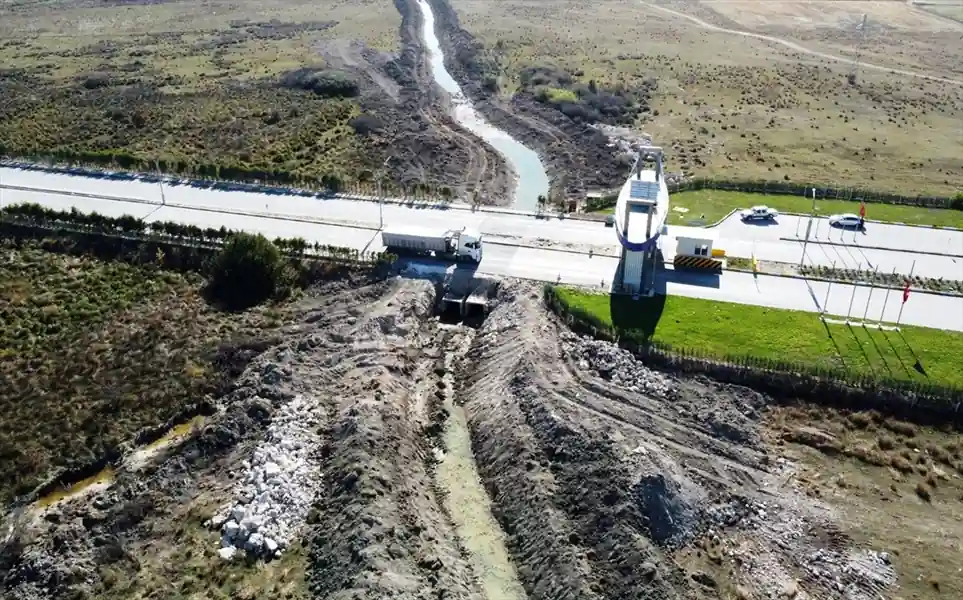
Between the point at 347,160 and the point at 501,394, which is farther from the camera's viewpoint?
the point at 347,160

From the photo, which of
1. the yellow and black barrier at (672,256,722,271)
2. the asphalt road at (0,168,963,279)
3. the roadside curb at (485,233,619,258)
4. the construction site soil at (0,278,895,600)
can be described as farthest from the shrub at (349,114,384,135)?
the construction site soil at (0,278,895,600)

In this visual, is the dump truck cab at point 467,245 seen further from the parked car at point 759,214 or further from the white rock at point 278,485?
the parked car at point 759,214

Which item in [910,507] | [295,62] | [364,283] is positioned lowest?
[910,507]

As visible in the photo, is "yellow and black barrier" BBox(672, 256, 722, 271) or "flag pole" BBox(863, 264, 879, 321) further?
"yellow and black barrier" BBox(672, 256, 722, 271)

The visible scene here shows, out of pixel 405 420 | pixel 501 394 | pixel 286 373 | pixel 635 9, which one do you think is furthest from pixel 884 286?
pixel 635 9

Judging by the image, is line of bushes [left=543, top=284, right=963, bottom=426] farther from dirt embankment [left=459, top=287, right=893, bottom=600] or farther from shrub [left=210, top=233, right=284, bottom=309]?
shrub [left=210, top=233, right=284, bottom=309]

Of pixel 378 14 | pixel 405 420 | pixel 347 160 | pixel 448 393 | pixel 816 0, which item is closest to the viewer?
pixel 405 420

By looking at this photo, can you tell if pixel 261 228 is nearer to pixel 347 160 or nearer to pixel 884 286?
pixel 347 160

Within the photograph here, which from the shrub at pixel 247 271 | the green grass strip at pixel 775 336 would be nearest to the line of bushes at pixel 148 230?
the shrub at pixel 247 271
